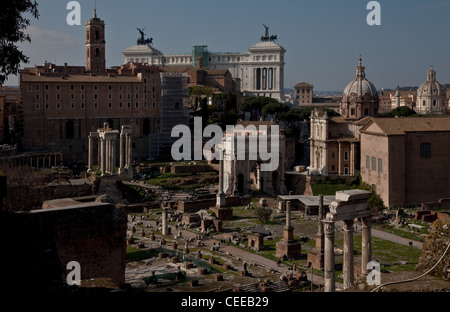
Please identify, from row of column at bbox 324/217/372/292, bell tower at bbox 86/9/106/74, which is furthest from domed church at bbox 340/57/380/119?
row of column at bbox 324/217/372/292

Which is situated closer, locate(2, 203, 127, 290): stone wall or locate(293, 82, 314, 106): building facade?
locate(2, 203, 127, 290): stone wall

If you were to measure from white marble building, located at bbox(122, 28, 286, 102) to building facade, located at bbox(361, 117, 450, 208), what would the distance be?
58252 mm

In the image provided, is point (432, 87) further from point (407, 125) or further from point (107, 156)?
point (107, 156)

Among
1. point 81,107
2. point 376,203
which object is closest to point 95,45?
point 81,107

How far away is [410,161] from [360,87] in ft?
52.4

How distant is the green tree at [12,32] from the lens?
1152 centimetres

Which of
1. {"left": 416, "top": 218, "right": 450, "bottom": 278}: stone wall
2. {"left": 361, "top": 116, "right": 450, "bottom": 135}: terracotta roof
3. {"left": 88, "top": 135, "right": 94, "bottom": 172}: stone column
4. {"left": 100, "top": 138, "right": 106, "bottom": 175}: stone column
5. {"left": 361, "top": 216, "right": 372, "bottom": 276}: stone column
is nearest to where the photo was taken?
{"left": 416, "top": 218, "right": 450, "bottom": 278}: stone wall

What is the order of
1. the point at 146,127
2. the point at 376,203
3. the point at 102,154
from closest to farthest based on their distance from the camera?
the point at 376,203 → the point at 102,154 → the point at 146,127

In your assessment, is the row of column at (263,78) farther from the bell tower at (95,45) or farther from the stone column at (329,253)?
the stone column at (329,253)

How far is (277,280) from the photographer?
80.2 feet

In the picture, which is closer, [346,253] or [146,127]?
[346,253]

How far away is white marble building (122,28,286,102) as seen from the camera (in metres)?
102

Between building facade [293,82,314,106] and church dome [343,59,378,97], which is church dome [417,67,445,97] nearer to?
building facade [293,82,314,106]

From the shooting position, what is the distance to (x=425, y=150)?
42.2 m
